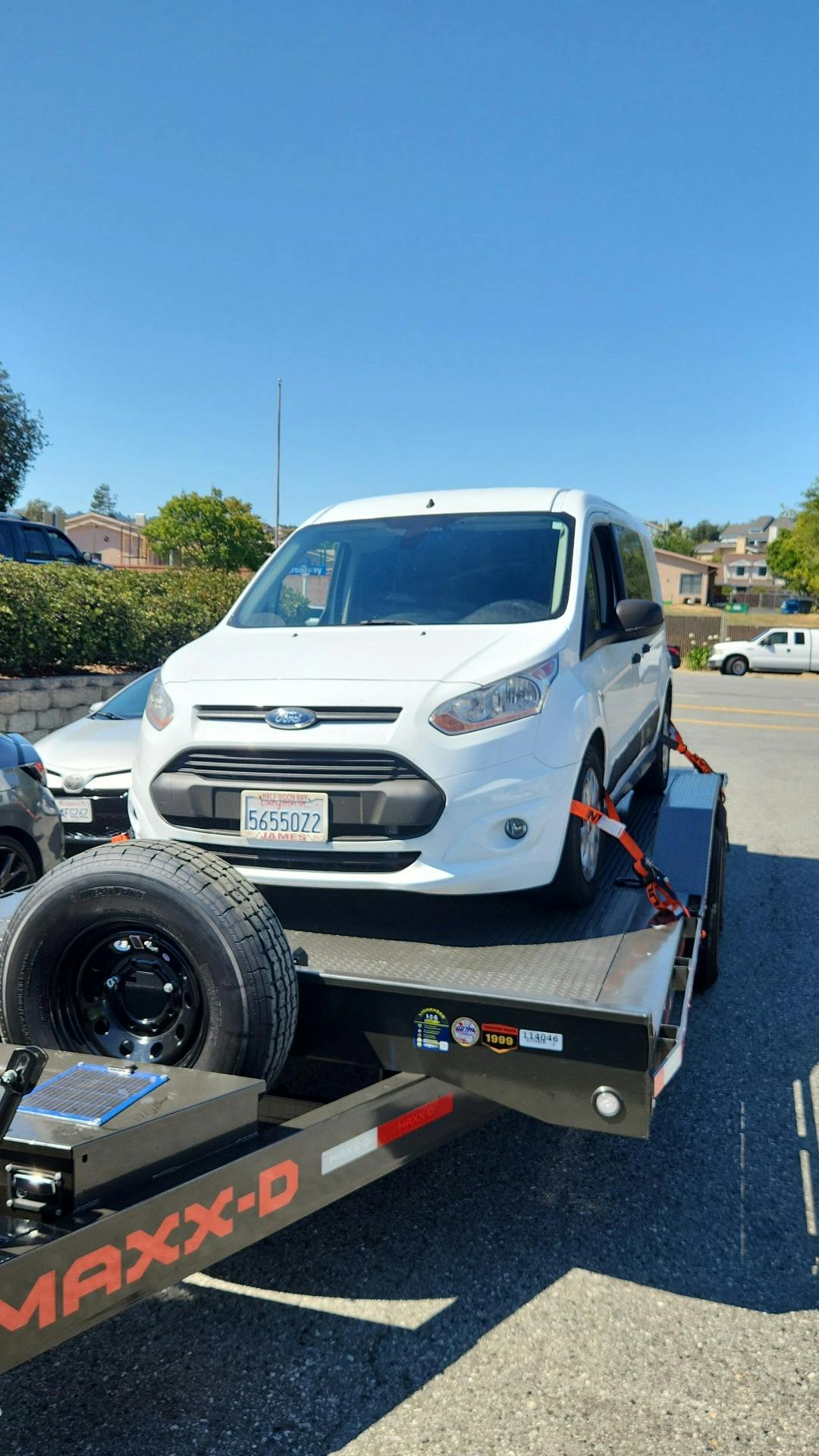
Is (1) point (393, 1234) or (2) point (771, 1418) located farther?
(1) point (393, 1234)

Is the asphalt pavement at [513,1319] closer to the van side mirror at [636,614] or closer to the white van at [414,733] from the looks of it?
the white van at [414,733]

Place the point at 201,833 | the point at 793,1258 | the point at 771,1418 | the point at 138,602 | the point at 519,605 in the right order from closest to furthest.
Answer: the point at 771,1418
the point at 793,1258
the point at 201,833
the point at 519,605
the point at 138,602

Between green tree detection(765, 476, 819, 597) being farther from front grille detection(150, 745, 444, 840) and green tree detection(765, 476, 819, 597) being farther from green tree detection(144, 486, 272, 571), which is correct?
front grille detection(150, 745, 444, 840)

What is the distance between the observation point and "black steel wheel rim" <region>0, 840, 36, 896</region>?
526cm

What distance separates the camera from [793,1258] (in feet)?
11.0

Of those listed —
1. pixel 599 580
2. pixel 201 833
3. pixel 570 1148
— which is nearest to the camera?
pixel 201 833

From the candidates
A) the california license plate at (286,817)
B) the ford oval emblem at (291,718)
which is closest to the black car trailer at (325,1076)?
the california license plate at (286,817)

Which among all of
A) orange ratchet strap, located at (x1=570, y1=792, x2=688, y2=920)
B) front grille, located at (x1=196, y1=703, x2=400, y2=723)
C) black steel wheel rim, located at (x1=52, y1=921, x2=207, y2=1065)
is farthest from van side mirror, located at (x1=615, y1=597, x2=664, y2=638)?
black steel wheel rim, located at (x1=52, y1=921, x2=207, y2=1065)

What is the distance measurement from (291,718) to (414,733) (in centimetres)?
42

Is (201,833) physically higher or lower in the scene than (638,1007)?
higher

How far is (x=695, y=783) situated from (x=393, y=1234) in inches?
156

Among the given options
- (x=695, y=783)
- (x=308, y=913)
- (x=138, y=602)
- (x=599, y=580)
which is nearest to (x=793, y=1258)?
(x=308, y=913)

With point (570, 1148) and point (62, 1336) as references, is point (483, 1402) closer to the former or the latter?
point (62, 1336)

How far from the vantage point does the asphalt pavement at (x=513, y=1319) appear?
258 cm
